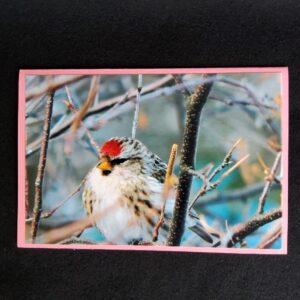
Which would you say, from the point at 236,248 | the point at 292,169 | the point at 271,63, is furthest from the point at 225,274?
the point at 271,63

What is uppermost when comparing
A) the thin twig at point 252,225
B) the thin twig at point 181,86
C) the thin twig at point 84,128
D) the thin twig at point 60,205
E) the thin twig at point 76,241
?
the thin twig at point 181,86

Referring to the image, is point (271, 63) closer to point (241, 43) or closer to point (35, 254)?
point (241, 43)

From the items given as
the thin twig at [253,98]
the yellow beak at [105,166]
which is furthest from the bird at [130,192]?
the thin twig at [253,98]

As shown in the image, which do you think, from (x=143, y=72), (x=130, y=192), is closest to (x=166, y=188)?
(x=130, y=192)

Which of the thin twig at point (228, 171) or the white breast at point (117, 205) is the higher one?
the thin twig at point (228, 171)

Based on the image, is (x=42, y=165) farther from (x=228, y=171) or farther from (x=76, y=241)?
(x=228, y=171)

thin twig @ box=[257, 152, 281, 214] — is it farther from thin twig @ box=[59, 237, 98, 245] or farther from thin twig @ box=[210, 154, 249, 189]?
thin twig @ box=[59, 237, 98, 245]

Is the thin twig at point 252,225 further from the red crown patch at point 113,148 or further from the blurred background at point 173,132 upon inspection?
the red crown patch at point 113,148
